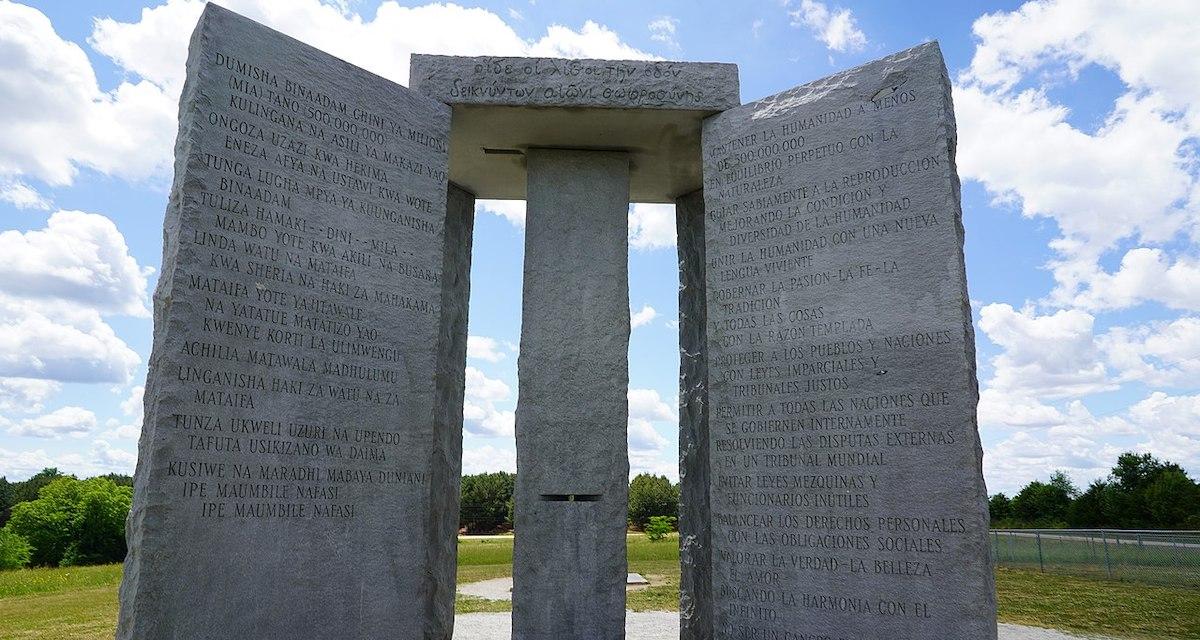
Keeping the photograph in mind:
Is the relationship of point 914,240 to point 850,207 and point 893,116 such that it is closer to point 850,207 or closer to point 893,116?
point 850,207

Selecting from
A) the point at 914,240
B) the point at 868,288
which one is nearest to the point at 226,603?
the point at 868,288

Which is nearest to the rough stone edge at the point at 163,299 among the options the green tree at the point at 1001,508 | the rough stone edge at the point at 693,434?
the rough stone edge at the point at 693,434

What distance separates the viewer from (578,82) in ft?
25.1

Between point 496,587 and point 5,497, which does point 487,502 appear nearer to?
point 496,587

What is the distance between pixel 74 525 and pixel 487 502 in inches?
686

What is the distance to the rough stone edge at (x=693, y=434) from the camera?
8516 millimetres

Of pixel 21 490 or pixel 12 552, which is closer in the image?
pixel 12 552

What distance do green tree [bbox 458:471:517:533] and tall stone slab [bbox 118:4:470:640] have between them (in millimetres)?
33064

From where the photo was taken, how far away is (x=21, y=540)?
27516mm

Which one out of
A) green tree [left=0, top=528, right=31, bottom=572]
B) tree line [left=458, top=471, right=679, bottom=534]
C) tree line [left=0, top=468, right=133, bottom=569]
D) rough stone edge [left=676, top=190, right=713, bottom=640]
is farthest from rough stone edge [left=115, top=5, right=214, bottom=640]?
tree line [left=458, top=471, right=679, bottom=534]

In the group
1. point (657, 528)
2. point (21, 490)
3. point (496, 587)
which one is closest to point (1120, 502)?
point (657, 528)

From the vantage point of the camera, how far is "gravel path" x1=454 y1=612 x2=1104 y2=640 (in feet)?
30.7

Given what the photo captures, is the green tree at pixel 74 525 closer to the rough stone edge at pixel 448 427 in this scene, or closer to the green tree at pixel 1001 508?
the rough stone edge at pixel 448 427

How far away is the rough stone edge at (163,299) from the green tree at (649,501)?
31.0 meters
